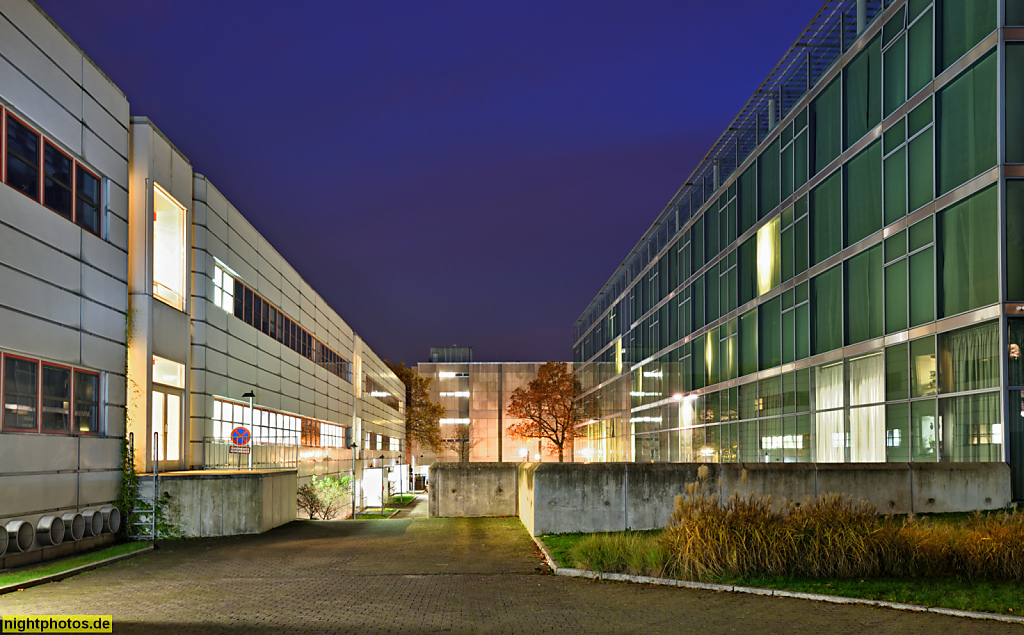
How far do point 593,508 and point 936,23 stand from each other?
15.7 meters

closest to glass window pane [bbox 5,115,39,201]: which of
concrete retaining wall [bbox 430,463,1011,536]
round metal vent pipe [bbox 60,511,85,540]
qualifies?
round metal vent pipe [bbox 60,511,85,540]

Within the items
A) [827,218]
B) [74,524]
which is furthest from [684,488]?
[827,218]

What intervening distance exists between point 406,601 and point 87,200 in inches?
514

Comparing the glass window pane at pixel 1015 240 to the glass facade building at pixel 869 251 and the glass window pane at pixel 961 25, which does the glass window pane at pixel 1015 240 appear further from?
the glass window pane at pixel 961 25

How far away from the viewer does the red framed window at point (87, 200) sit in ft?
65.3

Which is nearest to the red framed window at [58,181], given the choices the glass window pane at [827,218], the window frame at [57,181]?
the window frame at [57,181]

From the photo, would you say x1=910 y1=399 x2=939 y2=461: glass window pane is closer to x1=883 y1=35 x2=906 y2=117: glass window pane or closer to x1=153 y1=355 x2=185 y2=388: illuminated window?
x1=883 y1=35 x2=906 y2=117: glass window pane

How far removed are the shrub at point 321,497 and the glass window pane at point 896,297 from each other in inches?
942

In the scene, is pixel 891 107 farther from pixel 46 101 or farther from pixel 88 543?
pixel 88 543

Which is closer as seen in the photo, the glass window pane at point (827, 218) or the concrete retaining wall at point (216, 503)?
the concrete retaining wall at point (216, 503)

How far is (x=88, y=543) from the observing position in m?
19.5

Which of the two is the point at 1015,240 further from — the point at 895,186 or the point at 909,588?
the point at 909,588

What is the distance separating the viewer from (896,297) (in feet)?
84.9

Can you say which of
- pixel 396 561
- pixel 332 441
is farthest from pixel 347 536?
pixel 332 441
